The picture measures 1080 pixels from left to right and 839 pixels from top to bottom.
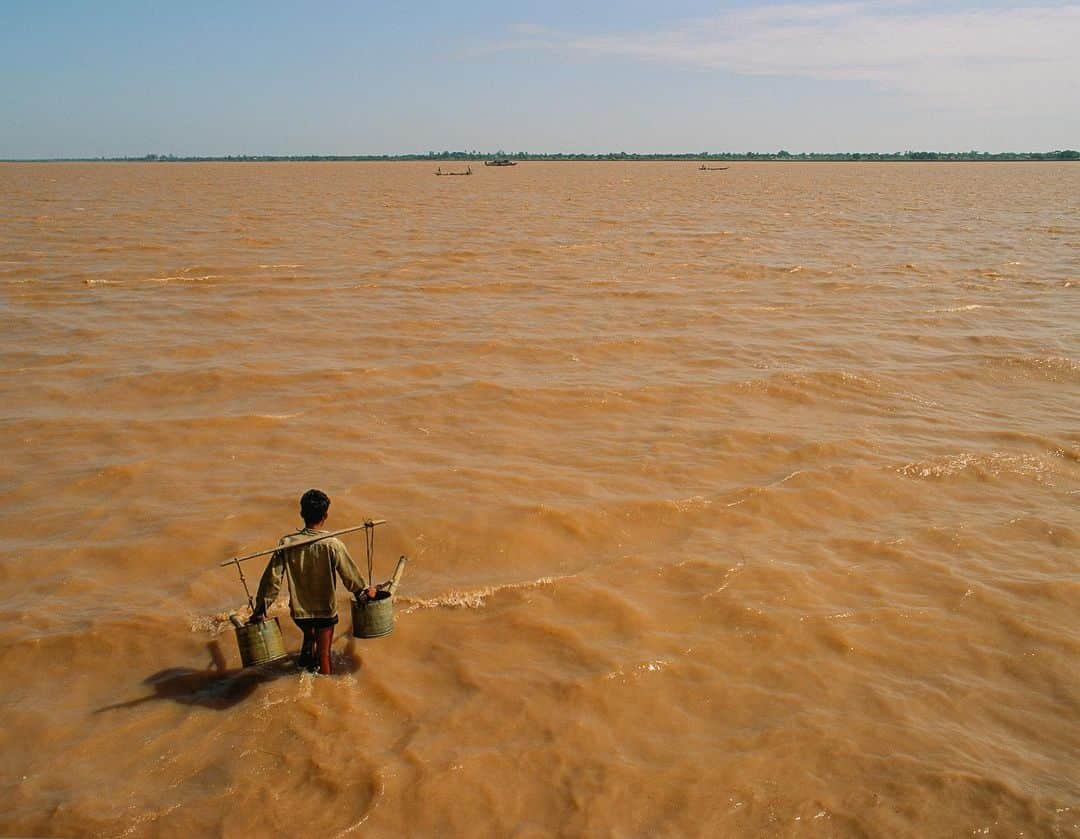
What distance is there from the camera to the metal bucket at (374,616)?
15.6 feet

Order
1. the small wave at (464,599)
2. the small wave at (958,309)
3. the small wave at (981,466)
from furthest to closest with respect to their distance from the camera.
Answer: the small wave at (958,309) < the small wave at (981,466) < the small wave at (464,599)

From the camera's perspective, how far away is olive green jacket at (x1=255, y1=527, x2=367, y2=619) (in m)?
4.56

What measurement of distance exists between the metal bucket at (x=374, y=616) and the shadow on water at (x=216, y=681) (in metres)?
0.34

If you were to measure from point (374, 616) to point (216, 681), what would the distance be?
1.01 m

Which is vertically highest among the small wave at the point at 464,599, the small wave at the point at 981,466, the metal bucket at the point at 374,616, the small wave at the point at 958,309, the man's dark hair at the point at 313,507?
the man's dark hair at the point at 313,507

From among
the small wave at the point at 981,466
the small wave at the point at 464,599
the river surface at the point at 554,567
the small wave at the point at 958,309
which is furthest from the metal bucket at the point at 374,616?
the small wave at the point at 958,309

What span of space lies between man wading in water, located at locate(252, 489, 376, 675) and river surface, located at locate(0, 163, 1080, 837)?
495 millimetres

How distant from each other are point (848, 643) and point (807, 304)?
11217 millimetres

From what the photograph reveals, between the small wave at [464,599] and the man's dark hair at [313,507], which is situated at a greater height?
the man's dark hair at [313,507]

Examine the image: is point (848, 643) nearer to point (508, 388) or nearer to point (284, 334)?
point (508, 388)

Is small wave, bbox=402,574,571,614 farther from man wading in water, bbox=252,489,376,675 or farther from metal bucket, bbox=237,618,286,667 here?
metal bucket, bbox=237,618,286,667

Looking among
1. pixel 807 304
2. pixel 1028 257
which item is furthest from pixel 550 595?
pixel 1028 257

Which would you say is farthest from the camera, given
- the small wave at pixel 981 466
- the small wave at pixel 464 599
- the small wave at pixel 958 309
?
the small wave at pixel 958 309

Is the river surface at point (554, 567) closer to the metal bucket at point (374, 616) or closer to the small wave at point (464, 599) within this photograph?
the small wave at point (464, 599)
